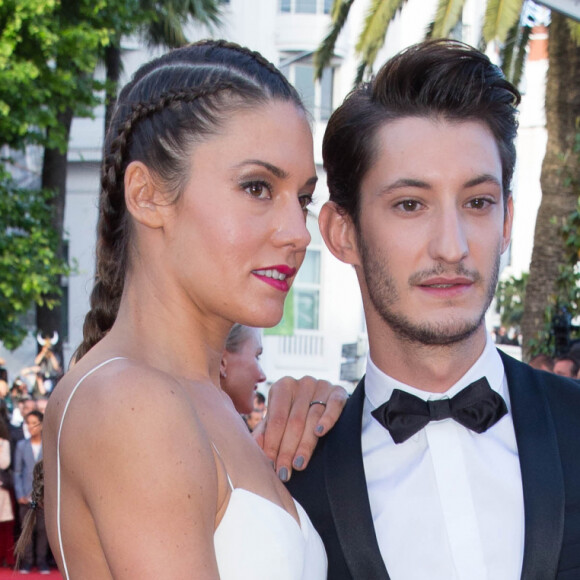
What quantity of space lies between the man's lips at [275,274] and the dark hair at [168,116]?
26 cm

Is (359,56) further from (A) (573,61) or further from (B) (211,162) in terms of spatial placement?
(B) (211,162)

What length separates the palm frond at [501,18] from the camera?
9117mm

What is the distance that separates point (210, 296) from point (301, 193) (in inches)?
14.1

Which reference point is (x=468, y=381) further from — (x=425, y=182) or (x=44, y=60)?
(x=44, y=60)

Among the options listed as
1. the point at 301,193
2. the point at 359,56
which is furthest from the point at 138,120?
the point at 359,56

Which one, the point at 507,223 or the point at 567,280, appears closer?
the point at 507,223

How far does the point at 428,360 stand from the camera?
274cm

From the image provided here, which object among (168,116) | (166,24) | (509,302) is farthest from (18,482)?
(509,302)

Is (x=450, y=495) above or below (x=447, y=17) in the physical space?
below

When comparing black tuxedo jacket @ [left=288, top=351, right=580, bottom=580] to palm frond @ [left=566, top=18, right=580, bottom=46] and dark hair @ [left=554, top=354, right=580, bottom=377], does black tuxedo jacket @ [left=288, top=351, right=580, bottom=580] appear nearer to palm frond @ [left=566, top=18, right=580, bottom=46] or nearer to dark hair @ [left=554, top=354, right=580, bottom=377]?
dark hair @ [left=554, top=354, right=580, bottom=377]

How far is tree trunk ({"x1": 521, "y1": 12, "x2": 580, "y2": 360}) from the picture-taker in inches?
370

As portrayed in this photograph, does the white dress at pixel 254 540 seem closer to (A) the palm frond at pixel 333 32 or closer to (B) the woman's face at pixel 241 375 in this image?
(B) the woman's face at pixel 241 375

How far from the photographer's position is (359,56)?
1113cm

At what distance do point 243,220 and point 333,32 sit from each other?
9467 mm
